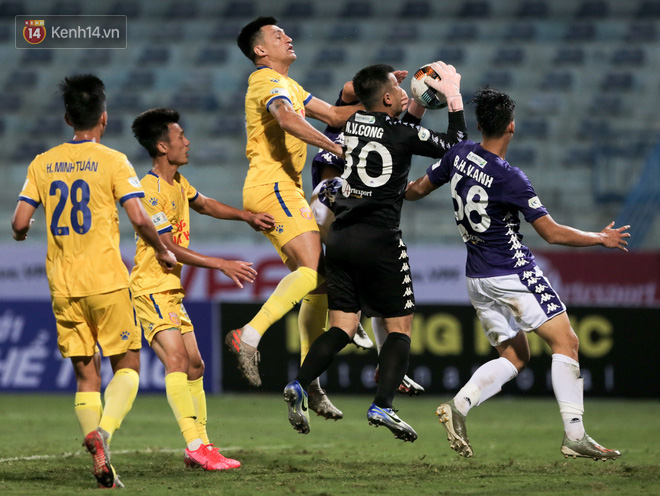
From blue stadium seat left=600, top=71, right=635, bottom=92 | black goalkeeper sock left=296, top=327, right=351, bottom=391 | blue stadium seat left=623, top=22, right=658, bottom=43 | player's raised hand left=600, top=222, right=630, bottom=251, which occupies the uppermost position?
blue stadium seat left=623, top=22, right=658, bottom=43

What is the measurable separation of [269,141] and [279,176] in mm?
262

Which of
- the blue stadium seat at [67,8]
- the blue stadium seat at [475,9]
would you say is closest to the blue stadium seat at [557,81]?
the blue stadium seat at [475,9]

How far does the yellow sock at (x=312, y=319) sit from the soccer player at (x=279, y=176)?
0.04ft

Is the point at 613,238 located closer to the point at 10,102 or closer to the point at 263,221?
the point at 263,221

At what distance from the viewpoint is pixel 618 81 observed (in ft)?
57.8

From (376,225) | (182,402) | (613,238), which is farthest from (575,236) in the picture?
(182,402)

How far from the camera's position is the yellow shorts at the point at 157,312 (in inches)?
259

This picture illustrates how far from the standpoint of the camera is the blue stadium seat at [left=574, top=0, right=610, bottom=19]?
62.7ft

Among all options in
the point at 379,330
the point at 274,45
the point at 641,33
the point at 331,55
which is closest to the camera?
the point at 274,45

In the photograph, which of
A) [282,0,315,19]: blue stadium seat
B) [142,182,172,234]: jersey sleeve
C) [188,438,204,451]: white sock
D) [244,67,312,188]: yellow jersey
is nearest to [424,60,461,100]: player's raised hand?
[244,67,312,188]: yellow jersey

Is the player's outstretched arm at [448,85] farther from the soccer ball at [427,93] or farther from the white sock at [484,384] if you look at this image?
the white sock at [484,384]

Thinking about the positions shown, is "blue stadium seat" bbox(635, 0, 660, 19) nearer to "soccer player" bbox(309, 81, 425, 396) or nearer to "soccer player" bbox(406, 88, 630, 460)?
"soccer player" bbox(309, 81, 425, 396)

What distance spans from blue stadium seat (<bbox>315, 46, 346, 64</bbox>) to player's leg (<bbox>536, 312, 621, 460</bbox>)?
42.6ft

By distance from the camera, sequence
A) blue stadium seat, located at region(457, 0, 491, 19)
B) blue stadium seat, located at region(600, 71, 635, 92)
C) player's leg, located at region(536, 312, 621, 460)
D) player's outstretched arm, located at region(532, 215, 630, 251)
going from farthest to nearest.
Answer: blue stadium seat, located at region(457, 0, 491, 19) → blue stadium seat, located at region(600, 71, 635, 92) → player's leg, located at region(536, 312, 621, 460) → player's outstretched arm, located at region(532, 215, 630, 251)
